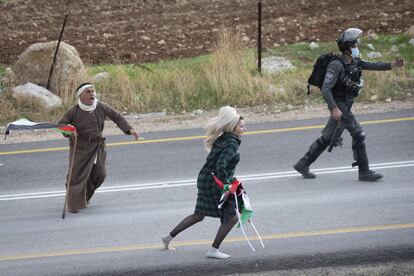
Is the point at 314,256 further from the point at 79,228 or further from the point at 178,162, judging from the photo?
the point at 178,162

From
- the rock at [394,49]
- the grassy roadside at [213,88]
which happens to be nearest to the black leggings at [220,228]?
the grassy roadside at [213,88]

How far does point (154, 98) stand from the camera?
17078mm

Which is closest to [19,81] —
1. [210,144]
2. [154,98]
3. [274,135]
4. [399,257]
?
[154,98]

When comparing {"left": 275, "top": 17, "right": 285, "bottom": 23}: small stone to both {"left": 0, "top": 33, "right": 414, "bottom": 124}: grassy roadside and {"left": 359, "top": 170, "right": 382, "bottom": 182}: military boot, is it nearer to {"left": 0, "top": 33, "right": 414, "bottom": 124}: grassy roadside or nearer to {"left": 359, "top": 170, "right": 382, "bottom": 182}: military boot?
{"left": 0, "top": 33, "right": 414, "bottom": 124}: grassy roadside

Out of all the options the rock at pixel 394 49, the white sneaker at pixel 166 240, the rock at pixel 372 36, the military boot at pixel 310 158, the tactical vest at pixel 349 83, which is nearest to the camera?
the white sneaker at pixel 166 240

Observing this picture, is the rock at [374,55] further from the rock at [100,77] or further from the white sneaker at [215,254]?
the white sneaker at [215,254]

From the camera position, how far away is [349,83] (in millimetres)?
11203

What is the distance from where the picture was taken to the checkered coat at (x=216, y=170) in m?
8.68

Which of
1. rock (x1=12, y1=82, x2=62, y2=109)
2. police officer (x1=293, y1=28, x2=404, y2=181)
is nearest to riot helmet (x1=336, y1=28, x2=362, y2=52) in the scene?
police officer (x1=293, y1=28, x2=404, y2=181)

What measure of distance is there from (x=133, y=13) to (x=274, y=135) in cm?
1091

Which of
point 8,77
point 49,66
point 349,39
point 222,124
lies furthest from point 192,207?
point 8,77

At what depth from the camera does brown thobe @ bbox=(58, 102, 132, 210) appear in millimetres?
10898

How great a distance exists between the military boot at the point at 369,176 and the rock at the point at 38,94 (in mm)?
7088

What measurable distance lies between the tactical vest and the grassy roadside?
4878mm
